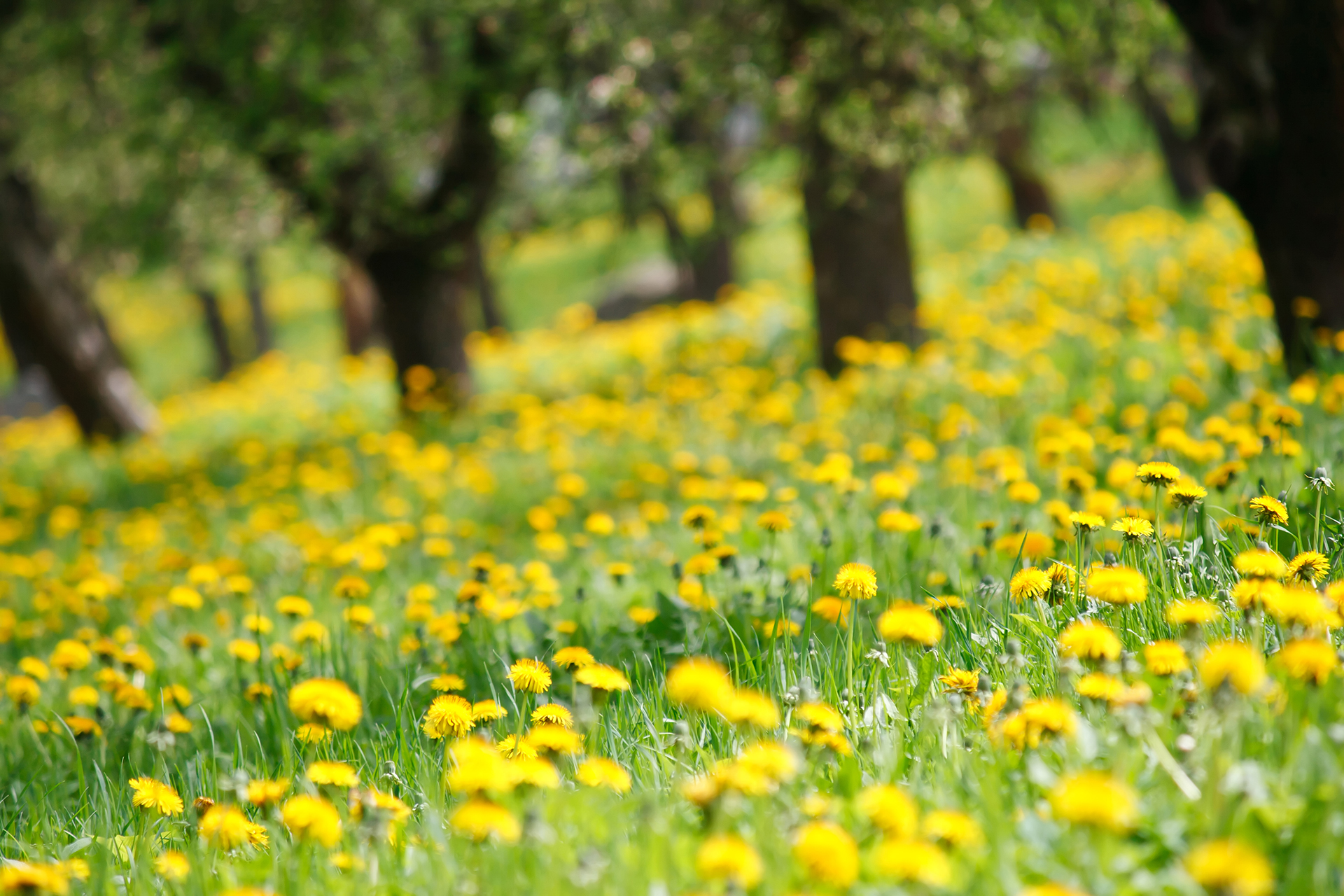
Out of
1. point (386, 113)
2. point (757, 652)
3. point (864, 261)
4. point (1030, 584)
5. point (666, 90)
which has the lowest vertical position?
point (757, 652)

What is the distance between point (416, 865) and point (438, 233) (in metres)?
6.43

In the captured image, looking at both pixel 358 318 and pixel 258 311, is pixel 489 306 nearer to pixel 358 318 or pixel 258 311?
pixel 358 318

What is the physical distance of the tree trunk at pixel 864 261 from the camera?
20.9ft

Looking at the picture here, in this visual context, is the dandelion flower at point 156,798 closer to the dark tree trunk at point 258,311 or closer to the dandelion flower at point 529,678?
the dandelion flower at point 529,678

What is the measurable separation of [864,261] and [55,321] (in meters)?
7.35

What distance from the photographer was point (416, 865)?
1.54 metres

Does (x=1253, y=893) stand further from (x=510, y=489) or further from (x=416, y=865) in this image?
(x=510, y=489)

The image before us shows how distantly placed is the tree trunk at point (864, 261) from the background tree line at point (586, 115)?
2 cm

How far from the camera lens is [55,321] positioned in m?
8.98

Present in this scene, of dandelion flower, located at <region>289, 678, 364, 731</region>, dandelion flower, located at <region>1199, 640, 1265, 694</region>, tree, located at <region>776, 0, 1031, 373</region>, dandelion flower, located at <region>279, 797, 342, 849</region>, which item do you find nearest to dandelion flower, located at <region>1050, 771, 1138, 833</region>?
dandelion flower, located at <region>1199, 640, 1265, 694</region>

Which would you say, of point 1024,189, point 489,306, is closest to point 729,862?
point 1024,189

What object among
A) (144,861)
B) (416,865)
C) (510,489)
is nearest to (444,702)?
(416,865)

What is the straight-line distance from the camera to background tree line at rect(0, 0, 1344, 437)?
393cm

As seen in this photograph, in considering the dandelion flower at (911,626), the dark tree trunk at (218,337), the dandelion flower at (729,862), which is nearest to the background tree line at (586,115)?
the dandelion flower at (911,626)
